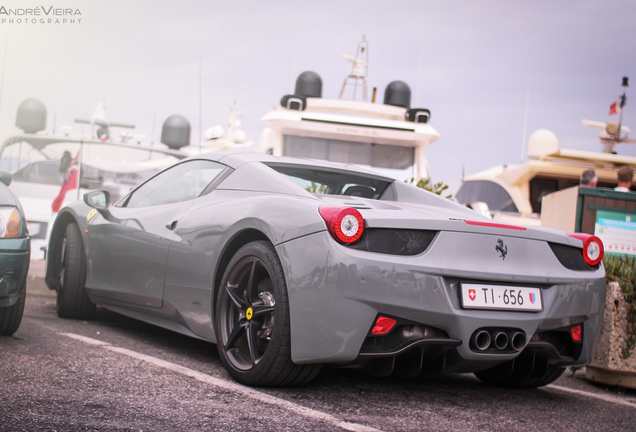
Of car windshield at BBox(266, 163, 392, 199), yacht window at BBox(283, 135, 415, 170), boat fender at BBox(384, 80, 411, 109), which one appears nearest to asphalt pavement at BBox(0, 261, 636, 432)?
car windshield at BBox(266, 163, 392, 199)

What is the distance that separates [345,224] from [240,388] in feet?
2.99

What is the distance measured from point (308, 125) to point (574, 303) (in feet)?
18.3

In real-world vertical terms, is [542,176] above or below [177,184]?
above

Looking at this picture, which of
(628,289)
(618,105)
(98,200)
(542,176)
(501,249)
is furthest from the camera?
(618,105)

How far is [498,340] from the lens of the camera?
281 centimetres

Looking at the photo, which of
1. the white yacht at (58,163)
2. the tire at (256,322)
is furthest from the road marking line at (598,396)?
the white yacht at (58,163)

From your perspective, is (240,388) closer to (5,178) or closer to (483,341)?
(483,341)

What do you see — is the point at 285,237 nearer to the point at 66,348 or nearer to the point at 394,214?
the point at 394,214

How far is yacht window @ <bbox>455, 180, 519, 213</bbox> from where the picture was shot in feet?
39.7

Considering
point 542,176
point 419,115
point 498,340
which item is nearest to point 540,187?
point 542,176

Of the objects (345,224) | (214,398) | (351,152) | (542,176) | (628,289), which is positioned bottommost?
(214,398)

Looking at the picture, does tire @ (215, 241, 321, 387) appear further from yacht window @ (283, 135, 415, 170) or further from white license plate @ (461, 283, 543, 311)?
yacht window @ (283, 135, 415, 170)

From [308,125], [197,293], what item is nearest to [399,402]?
[197,293]

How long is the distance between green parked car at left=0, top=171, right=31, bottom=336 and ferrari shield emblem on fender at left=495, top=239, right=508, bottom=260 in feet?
8.44
